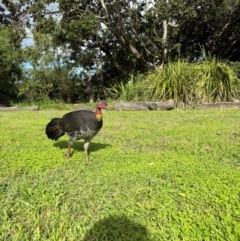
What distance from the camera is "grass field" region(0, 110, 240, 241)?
2496 millimetres

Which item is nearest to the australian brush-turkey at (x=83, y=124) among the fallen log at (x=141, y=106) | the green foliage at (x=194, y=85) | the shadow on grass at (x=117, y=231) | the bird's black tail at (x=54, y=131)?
the bird's black tail at (x=54, y=131)

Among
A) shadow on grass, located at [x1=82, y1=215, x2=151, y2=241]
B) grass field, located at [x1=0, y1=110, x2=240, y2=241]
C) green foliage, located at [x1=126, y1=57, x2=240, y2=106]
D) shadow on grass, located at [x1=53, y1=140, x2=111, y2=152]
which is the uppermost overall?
green foliage, located at [x1=126, y1=57, x2=240, y2=106]

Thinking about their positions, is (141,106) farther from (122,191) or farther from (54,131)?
(122,191)

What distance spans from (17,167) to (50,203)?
992 millimetres

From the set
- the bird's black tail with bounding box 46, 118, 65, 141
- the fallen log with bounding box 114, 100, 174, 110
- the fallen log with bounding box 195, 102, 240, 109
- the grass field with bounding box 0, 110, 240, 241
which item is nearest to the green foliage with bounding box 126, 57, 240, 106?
the fallen log with bounding box 195, 102, 240, 109

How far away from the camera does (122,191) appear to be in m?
2.99

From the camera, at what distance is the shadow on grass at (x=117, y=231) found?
2.44 meters

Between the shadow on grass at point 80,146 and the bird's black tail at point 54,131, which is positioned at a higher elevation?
the bird's black tail at point 54,131

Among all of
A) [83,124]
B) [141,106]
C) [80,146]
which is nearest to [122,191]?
[83,124]

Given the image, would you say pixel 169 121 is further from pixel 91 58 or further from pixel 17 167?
pixel 91 58

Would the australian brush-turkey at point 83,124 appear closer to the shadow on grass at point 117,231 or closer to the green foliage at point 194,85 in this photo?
the shadow on grass at point 117,231

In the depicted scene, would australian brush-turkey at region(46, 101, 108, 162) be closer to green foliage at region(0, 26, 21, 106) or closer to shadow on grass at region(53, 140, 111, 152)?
shadow on grass at region(53, 140, 111, 152)

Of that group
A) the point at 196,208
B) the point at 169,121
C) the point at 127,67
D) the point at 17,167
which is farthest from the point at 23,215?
the point at 127,67

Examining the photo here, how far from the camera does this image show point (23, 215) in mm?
2654
